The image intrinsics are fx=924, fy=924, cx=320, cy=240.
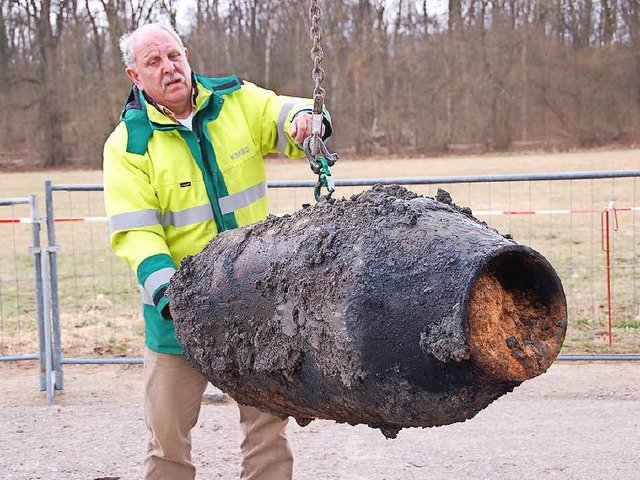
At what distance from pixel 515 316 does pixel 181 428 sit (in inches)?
69.0

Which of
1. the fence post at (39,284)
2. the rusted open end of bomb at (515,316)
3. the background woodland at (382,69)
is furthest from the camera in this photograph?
the background woodland at (382,69)

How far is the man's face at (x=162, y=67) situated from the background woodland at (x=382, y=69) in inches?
1279

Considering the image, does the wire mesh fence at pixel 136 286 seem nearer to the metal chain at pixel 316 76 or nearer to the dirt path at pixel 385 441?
the dirt path at pixel 385 441

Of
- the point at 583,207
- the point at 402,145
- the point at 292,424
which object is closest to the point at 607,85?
the point at 402,145

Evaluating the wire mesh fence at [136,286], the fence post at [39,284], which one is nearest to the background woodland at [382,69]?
the wire mesh fence at [136,286]

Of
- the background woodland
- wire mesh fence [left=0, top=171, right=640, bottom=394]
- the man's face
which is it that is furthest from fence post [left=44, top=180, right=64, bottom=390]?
the background woodland

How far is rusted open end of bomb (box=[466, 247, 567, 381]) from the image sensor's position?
207cm

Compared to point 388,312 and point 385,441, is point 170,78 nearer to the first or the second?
point 388,312

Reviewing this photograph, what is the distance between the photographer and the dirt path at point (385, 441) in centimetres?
471

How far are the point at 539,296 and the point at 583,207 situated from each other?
46.7 ft

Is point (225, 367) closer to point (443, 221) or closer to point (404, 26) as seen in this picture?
point (443, 221)

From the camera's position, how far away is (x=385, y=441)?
5102mm

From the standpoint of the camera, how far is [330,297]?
2.20 m

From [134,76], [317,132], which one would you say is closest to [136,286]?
[134,76]
